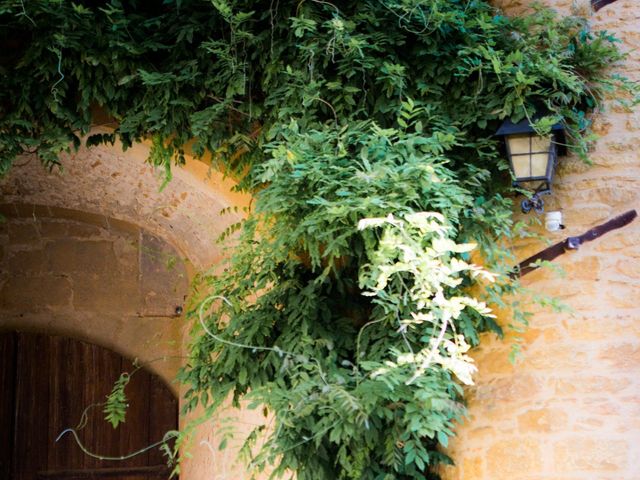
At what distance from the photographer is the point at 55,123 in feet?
12.5

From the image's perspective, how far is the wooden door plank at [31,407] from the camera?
208 inches

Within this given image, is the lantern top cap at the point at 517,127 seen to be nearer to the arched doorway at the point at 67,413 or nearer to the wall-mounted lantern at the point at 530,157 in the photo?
the wall-mounted lantern at the point at 530,157

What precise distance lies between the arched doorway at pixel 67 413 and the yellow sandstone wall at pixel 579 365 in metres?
2.62

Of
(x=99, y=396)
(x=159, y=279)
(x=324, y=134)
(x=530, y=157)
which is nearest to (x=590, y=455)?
(x=530, y=157)

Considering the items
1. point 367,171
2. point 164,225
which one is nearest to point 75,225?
point 164,225

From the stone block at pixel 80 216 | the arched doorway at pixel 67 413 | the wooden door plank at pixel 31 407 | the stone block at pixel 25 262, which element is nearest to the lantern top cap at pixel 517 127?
the stone block at pixel 80 216

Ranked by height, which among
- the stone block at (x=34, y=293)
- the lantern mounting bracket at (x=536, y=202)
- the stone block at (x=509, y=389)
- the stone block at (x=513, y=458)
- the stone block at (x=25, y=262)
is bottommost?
the stone block at (x=513, y=458)

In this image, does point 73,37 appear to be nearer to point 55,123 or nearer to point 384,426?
point 55,123

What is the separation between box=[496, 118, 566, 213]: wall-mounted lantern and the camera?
352cm

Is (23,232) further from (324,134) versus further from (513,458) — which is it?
(513,458)

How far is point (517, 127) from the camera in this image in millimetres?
3572

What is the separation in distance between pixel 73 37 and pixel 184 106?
570mm

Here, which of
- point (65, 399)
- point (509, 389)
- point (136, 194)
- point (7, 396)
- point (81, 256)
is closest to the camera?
point (509, 389)

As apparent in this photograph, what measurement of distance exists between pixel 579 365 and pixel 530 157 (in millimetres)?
913
